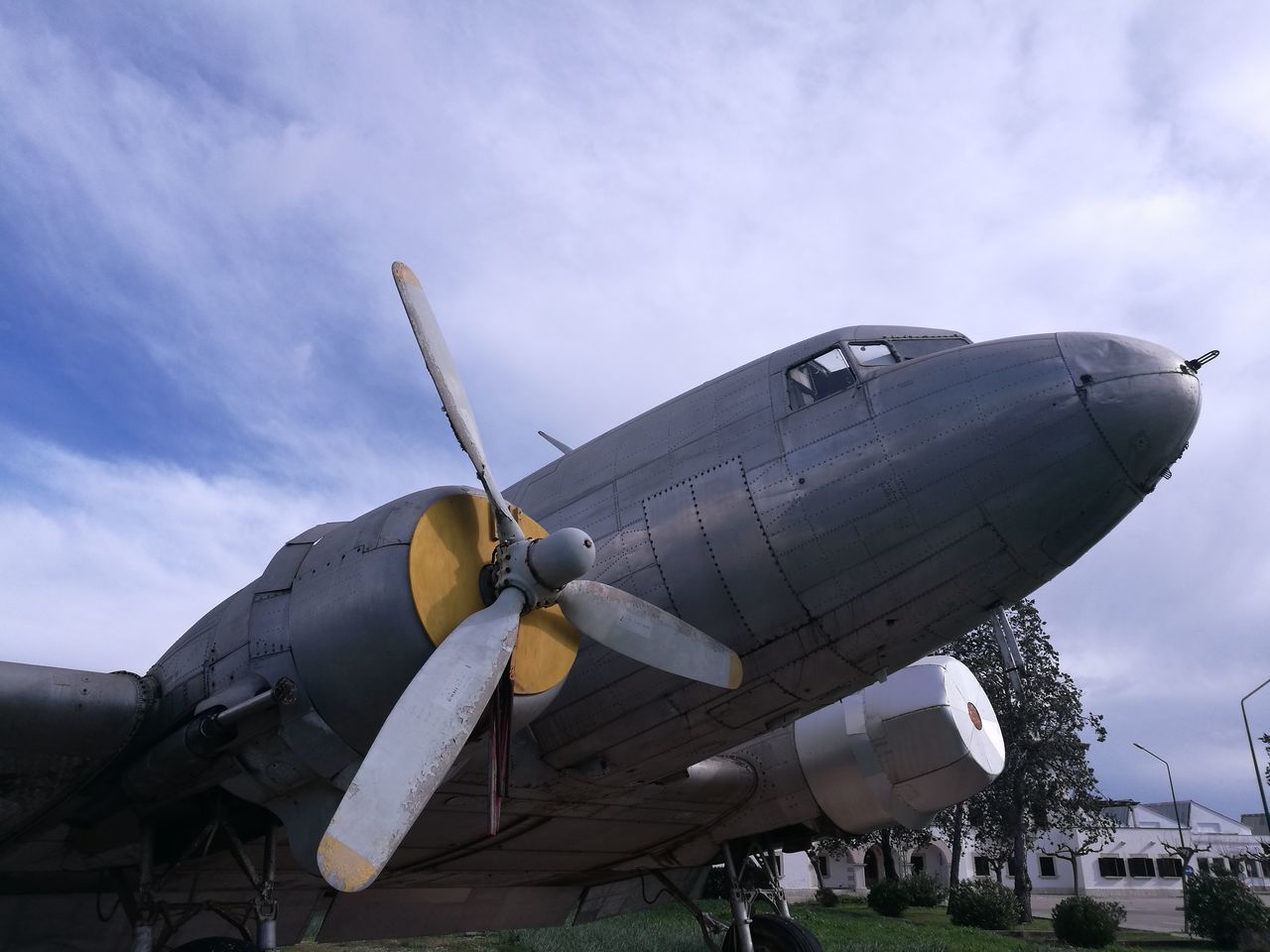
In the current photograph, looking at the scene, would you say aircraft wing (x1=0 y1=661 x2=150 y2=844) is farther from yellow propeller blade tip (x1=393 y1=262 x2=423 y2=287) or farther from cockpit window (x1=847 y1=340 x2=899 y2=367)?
cockpit window (x1=847 y1=340 x2=899 y2=367)

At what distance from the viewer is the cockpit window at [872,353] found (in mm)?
7266

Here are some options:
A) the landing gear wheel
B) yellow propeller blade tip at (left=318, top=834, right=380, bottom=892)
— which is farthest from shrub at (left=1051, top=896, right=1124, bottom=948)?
yellow propeller blade tip at (left=318, top=834, right=380, bottom=892)

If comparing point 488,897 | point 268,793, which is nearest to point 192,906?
point 268,793

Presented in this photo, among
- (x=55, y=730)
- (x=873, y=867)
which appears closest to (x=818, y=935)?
(x=55, y=730)

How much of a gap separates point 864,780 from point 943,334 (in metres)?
5.39

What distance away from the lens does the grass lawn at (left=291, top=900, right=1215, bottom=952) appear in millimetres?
19141

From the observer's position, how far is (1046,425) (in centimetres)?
616

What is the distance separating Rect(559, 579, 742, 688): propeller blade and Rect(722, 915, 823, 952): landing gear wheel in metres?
6.56

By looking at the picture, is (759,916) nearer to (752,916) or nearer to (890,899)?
(752,916)

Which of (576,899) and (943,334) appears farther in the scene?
(576,899)

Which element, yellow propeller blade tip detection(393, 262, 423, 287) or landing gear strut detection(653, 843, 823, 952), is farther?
landing gear strut detection(653, 843, 823, 952)

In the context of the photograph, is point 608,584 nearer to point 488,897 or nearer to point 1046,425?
point 1046,425

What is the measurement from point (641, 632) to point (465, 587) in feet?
4.08

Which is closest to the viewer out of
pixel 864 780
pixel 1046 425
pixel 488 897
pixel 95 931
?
pixel 1046 425
